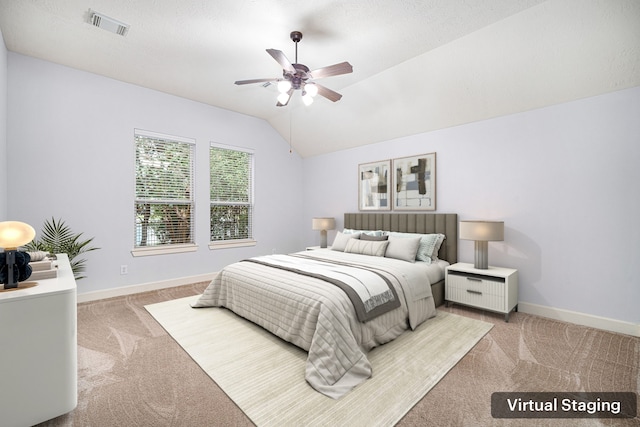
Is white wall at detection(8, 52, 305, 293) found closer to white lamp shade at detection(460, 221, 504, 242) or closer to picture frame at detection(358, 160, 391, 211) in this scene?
picture frame at detection(358, 160, 391, 211)

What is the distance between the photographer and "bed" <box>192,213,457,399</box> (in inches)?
81.8

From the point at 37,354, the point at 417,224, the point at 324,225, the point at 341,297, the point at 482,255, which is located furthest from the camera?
the point at 324,225

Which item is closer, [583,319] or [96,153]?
[583,319]

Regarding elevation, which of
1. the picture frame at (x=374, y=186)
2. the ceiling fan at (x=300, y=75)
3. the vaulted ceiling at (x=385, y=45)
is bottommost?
the picture frame at (x=374, y=186)

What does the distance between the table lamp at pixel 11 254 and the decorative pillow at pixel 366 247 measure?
328 centimetres

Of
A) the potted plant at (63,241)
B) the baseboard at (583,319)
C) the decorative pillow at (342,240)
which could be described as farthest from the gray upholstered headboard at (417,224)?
the potted plant at (63,241)

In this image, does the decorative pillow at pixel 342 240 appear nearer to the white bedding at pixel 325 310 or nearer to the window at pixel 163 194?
the white bedding at pixel 325 310

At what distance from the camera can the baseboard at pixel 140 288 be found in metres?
3.73

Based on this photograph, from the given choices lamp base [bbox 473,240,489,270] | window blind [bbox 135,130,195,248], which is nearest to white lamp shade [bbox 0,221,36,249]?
window blind [bbox 135,130,195,248]

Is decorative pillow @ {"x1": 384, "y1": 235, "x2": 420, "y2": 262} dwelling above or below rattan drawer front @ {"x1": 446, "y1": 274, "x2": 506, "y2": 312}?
above

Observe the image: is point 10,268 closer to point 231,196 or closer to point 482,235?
point 231,196

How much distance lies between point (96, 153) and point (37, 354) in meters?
3.07

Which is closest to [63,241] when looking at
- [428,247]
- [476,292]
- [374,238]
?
[374,238]

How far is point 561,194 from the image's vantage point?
123 inches
